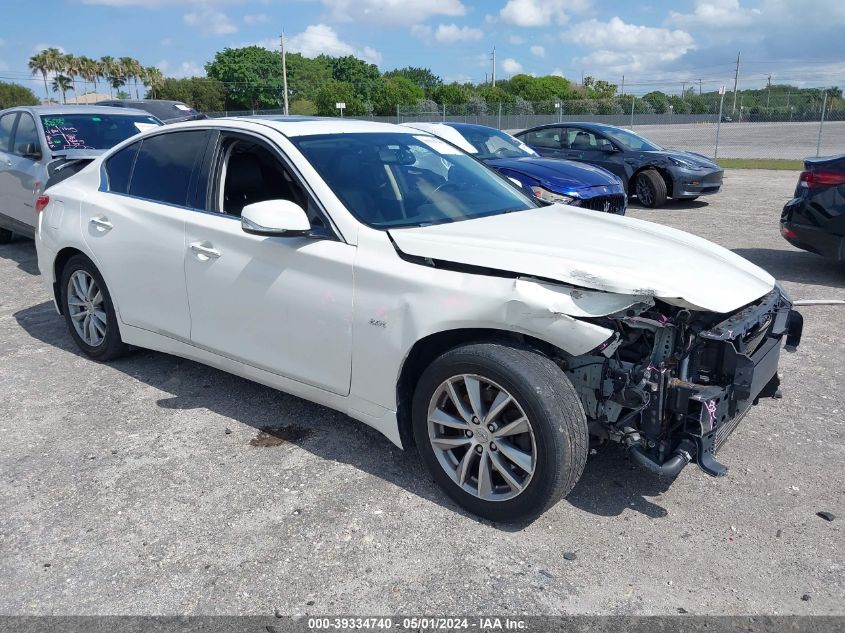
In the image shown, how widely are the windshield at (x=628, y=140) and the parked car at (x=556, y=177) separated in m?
3.81

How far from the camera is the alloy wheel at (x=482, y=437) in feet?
10.1

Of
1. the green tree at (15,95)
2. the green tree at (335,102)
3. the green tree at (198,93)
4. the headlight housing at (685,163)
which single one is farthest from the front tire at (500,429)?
the green tree at (198,93)

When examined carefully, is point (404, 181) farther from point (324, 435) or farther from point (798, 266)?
point (798, 266)

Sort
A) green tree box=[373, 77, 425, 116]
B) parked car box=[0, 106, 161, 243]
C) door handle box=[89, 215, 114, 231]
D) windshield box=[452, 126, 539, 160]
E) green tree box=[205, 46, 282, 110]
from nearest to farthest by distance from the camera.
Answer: door handle box=[89, 215, 114, 231], parked car box=[0, 106, 161, 243], windshield box=[452, 126, 539, 160], green tree box=[373, 77, 425, 116], green tree box=[205, 46, 282, 110]

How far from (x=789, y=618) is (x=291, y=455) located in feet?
7.90

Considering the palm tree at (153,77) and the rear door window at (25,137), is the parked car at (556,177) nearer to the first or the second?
the rear door window at (25,137)

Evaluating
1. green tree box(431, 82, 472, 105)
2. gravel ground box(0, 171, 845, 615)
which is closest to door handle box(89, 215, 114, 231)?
gravel ground box(0, 171, 845, 615)

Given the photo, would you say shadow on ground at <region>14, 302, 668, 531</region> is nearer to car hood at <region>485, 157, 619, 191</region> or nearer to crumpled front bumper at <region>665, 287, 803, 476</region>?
crumpled front bumper at <region>665, 287, 803, 476</region>

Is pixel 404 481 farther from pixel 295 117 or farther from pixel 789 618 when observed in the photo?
pixel 295 117

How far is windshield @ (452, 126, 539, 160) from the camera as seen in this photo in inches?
408

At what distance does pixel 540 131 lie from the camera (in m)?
14.4

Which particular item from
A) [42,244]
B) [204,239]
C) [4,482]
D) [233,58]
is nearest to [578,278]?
[204,239]

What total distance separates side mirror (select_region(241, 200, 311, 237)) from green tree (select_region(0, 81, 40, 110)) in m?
76.2

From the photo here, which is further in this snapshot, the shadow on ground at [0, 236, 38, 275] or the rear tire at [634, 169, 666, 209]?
the rear tire at [634, 169, 666, 209]
